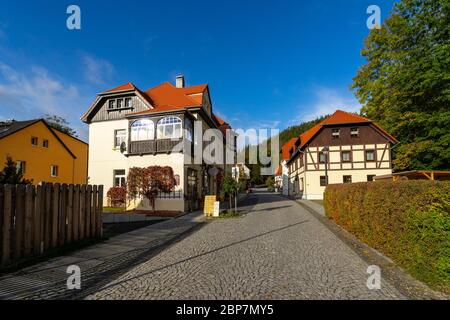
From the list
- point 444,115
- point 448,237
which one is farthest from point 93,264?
point 444,115

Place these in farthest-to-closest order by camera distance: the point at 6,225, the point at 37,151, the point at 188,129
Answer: the point at 37,151 → the point at 188,129 → the point at 6,225

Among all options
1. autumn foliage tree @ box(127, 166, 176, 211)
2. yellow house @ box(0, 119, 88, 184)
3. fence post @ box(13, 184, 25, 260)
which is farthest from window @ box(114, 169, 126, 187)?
fence post @ box(13, 184, 25, 260)

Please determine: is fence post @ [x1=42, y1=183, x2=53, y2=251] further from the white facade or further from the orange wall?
the orange wall

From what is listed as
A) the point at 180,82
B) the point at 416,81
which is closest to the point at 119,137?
the point at 180,82

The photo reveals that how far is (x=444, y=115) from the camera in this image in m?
16.0

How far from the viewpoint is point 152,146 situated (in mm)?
17250

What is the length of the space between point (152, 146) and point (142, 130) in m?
1.82

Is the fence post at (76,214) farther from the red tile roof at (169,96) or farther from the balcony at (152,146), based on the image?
the red tile roof at (169,96)

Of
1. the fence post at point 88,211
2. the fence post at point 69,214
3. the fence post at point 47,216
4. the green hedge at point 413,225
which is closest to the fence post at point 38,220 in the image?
the fence post at point 47,216

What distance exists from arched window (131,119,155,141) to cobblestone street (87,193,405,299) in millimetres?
11487

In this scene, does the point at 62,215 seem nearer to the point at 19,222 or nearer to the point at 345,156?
the point at 19,222

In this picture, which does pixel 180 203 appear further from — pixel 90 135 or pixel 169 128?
pixel 90 135

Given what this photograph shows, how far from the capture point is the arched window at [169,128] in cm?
1697

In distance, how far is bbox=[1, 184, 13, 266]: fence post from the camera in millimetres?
5088
